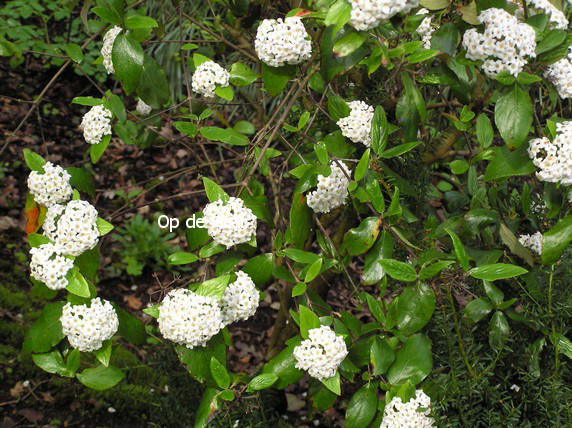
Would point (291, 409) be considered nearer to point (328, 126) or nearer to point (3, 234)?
point (328, 126)

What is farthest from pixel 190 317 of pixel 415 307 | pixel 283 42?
pixel 283 42

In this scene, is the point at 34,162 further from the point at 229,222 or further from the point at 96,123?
the point at 229,222

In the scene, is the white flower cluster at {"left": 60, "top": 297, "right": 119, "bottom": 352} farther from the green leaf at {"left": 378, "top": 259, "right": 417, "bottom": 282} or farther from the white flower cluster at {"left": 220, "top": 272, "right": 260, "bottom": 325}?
the green leaf at {"left": 378, "top": 259, "right": 417, "bottom": 282}

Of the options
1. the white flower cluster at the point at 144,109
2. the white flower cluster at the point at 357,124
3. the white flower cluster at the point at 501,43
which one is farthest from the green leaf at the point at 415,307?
the white flower cluster at the point at 144,109

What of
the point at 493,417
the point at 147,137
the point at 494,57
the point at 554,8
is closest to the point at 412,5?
the point at 494,57

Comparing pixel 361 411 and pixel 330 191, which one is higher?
pixel 330 191

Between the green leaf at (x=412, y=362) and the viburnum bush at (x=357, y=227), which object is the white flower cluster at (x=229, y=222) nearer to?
the viburnum bush at (x=357, y=227)
